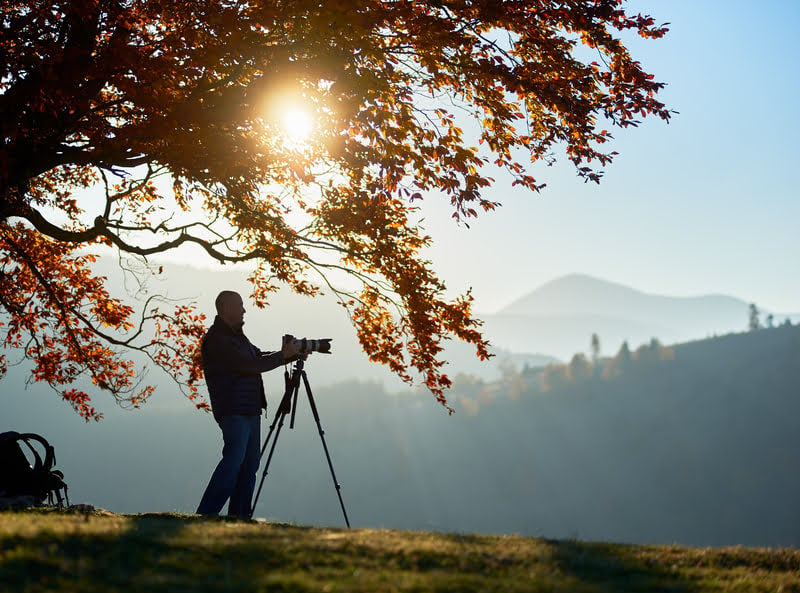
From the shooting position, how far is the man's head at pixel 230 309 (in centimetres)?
824

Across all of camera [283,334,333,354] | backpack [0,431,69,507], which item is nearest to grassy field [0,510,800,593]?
camera [283,334,333,354]

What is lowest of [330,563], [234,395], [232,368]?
[330,563]

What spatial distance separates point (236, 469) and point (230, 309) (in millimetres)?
1743

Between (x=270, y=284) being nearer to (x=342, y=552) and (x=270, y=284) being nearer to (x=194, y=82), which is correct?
(x=194, y=82)

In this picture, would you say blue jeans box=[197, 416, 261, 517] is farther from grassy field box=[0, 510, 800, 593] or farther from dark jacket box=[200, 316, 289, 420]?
grassy field box=[0, 510, 800, 593]

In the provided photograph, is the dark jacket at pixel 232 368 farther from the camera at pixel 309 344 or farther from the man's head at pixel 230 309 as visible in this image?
the camera at pixel 309 344

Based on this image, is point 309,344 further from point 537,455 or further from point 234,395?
point 537,455

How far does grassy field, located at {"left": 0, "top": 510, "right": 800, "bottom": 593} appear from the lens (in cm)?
416

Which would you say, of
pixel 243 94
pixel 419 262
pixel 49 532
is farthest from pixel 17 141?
pixel 49 532

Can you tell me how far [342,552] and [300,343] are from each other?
3360 millimetres

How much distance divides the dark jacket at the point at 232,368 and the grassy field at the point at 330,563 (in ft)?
6.45

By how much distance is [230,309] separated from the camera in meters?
8.24

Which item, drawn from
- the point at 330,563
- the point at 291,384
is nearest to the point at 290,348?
the point at 291,384

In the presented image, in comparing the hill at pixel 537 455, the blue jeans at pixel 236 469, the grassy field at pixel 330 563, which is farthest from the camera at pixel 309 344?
the hill at pixel 537 455
